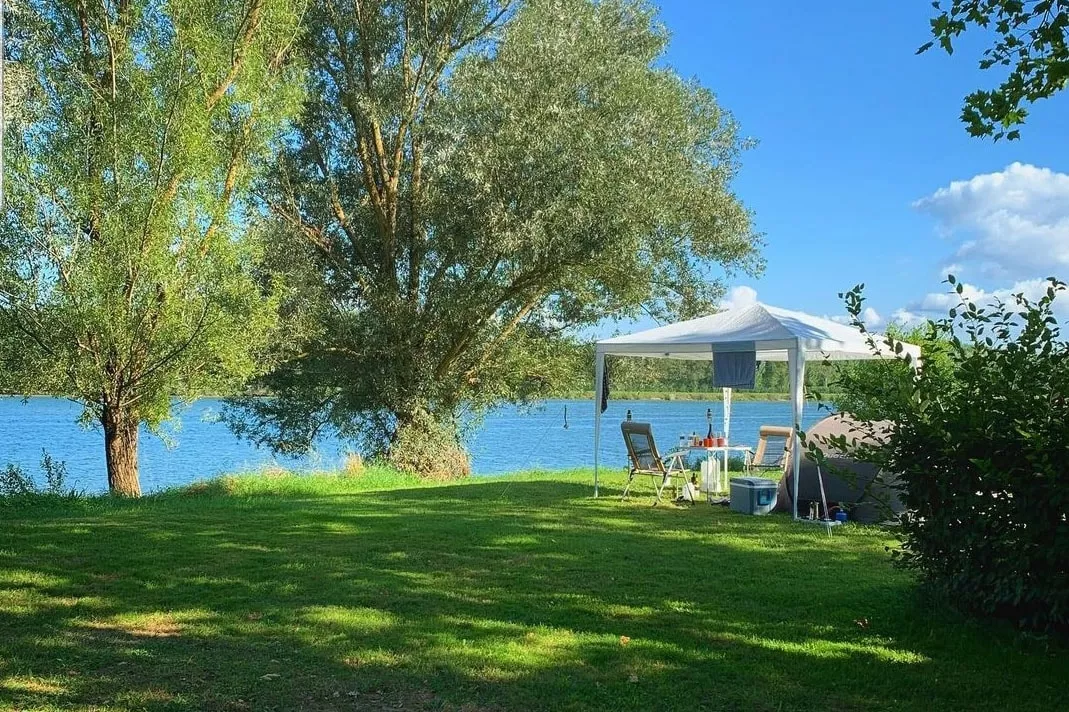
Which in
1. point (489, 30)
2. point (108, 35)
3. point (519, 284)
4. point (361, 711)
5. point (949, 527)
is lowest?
point (361, 711)

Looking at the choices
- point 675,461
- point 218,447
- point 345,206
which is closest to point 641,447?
point 675,461

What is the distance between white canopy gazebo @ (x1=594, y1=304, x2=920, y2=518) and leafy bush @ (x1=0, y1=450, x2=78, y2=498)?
588cm

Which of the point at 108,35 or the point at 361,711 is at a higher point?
the point at 108,35

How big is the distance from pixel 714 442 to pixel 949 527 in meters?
6.86

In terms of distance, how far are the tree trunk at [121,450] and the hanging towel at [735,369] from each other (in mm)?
6930

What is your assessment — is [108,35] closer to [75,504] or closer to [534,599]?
[75,504]

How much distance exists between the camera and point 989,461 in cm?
387

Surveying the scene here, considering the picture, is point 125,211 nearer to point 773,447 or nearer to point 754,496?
point 754,496

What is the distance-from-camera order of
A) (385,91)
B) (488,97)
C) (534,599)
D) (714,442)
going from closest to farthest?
(534,599)
(714,442)
(488,97)
(385,91)

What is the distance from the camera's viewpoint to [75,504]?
9156mm

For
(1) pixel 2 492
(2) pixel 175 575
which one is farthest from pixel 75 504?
(2) pixel 175 575

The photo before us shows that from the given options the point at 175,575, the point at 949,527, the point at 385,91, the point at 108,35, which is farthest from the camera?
the point at 385,91

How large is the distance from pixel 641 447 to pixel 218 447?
17.4 metres

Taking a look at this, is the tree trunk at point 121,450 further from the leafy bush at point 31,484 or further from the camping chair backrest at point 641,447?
the camping chair backrest at point 641,447
